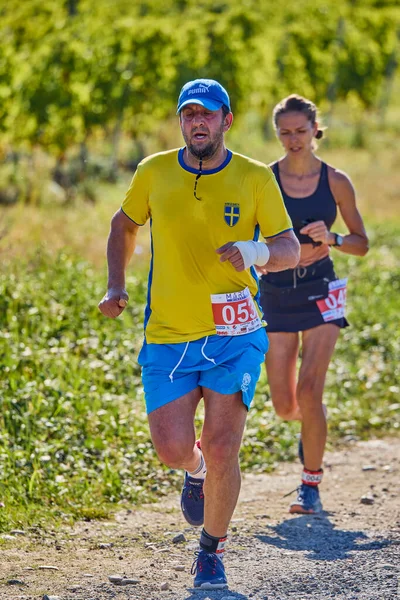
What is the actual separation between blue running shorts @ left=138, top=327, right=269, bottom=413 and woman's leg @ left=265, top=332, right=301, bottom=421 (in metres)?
1.65

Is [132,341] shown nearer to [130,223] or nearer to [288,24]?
[130,223]

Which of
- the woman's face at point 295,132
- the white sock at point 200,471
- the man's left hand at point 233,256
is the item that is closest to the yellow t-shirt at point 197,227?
the man's left hand at point 233,256

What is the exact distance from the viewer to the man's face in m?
4.62

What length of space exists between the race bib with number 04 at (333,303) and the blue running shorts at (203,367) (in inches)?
62.9

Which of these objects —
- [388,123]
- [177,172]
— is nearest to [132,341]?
[177,172]

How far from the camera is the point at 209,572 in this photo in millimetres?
4617

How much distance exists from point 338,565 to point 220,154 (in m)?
2.04

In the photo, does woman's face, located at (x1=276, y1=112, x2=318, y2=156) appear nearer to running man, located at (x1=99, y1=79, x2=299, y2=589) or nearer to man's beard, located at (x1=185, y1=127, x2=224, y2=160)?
running man, located at (x1=99, y1=79, x2=299, y2=589)

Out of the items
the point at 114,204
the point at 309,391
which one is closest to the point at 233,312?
the point at 309,391

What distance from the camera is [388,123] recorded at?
57031mm

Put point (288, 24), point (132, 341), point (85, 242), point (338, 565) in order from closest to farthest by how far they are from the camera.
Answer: point (338, 565), point (132, 341), point (85, 242), point (288, 24)

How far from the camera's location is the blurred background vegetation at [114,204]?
6.79 metres

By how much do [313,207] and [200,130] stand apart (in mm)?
1827

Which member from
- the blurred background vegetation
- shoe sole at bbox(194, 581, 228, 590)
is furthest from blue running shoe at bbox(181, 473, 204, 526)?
the blurred background vegetation
